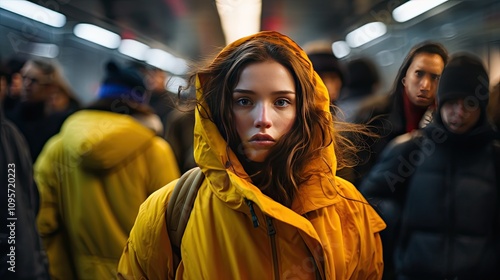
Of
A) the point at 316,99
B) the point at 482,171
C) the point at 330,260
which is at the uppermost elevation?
the point at 316,99

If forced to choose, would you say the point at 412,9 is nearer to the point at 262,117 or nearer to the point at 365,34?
the point at 365,34

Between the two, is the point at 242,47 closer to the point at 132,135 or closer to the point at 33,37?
the point at 132,135

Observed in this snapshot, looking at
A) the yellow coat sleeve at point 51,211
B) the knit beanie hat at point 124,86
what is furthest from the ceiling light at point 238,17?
the yellow coat sleeve at point 51,211

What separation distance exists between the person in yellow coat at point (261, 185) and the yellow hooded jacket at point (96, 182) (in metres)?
0.24

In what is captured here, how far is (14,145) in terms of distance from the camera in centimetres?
137

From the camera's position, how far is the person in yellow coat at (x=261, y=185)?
1.00 metres

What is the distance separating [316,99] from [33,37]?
0.78m

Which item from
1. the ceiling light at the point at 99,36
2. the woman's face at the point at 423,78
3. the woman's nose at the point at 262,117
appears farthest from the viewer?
the ceiling light at the point at 99,36

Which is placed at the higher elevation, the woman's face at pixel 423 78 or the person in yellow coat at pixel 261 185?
the woman's face at pixel 423 78

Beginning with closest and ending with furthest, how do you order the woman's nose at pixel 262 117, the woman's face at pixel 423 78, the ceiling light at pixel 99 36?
the woman's nose at pixel 262 117 < the woman's face at pixel 423 78 < the ceiling light at pixel 99 36

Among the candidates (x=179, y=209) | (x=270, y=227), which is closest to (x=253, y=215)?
(x=270, y=227)

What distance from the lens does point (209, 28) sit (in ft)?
4.23

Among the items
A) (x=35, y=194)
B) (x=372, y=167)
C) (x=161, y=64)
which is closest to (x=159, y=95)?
(x=161, y=64)

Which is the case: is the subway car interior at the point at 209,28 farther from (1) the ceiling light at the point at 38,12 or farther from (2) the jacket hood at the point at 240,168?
(2) the jacket hood at the point at 240,168
